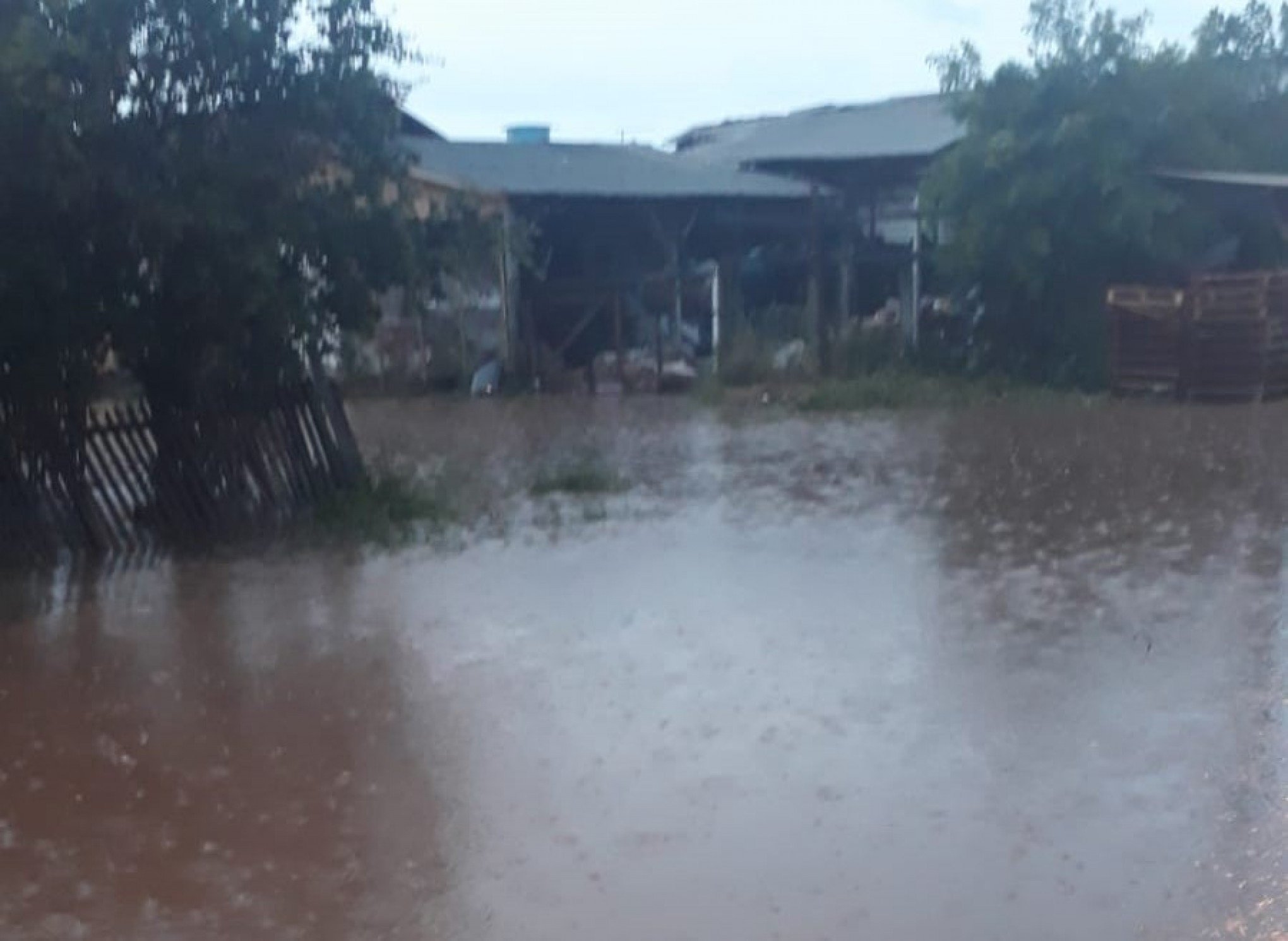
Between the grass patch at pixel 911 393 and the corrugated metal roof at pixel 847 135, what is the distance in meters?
3.76

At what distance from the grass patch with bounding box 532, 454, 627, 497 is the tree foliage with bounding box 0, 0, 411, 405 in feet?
8.80

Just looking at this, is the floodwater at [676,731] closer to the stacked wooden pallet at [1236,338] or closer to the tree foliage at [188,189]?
the tree foliage at [188,189]

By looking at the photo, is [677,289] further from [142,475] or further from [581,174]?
[142,475]

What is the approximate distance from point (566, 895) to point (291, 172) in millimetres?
7368

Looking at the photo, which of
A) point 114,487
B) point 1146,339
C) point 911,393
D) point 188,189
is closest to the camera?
point 188,189

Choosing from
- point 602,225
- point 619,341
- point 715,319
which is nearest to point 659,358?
point 619,341

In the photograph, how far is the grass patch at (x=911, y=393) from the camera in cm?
2197

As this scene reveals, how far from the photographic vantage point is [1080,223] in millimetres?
22453

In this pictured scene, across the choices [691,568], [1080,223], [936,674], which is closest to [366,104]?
[691,568]

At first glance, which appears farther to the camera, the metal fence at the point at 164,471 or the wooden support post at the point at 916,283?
the wooden support post at the point at 916,283

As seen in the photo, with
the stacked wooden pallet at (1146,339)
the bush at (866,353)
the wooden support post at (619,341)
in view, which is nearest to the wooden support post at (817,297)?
the bush at (866,353)

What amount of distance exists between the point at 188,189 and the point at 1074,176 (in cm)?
1359

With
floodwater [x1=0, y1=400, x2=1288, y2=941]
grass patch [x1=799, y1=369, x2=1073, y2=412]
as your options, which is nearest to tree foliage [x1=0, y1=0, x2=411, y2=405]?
floodwater [x1=0, y1=400, x2=1288, y2=941]

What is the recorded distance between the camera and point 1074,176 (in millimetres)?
22125
